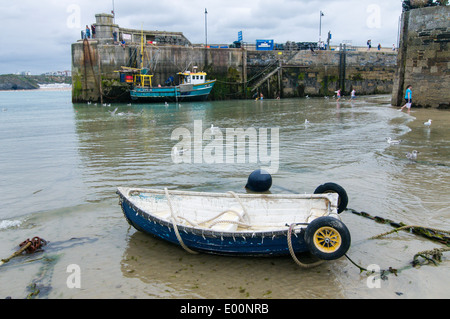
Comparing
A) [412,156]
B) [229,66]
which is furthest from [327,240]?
[229,66]

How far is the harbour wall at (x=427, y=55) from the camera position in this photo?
70.8 ft

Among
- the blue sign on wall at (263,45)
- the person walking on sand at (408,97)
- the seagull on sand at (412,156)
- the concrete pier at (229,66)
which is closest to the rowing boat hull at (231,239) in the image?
the seagull on sand at (412,156)

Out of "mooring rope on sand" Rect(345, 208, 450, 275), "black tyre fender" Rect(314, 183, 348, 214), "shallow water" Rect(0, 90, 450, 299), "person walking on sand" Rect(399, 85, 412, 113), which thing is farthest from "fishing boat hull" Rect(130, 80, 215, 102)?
"mooring rope on sand" Rect(345, 208, 450, 275)

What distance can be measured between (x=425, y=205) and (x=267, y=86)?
3585 centimetres

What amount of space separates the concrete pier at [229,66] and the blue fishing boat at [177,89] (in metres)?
1.31

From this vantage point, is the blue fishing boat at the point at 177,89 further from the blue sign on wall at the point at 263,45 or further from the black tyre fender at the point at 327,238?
the black tyre fender at the point at 327,238

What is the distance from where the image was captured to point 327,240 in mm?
5172

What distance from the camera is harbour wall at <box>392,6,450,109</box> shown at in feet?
70.8

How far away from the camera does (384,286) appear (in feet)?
16.4

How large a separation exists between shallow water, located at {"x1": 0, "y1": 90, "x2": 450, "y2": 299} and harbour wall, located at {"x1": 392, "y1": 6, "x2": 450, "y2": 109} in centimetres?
415

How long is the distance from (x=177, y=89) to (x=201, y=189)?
1190 inches

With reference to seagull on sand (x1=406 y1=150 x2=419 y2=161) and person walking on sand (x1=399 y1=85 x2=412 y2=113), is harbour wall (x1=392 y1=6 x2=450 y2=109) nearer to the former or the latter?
person walking on sand (x1=399 y1=85 x2=412 y2=113)
